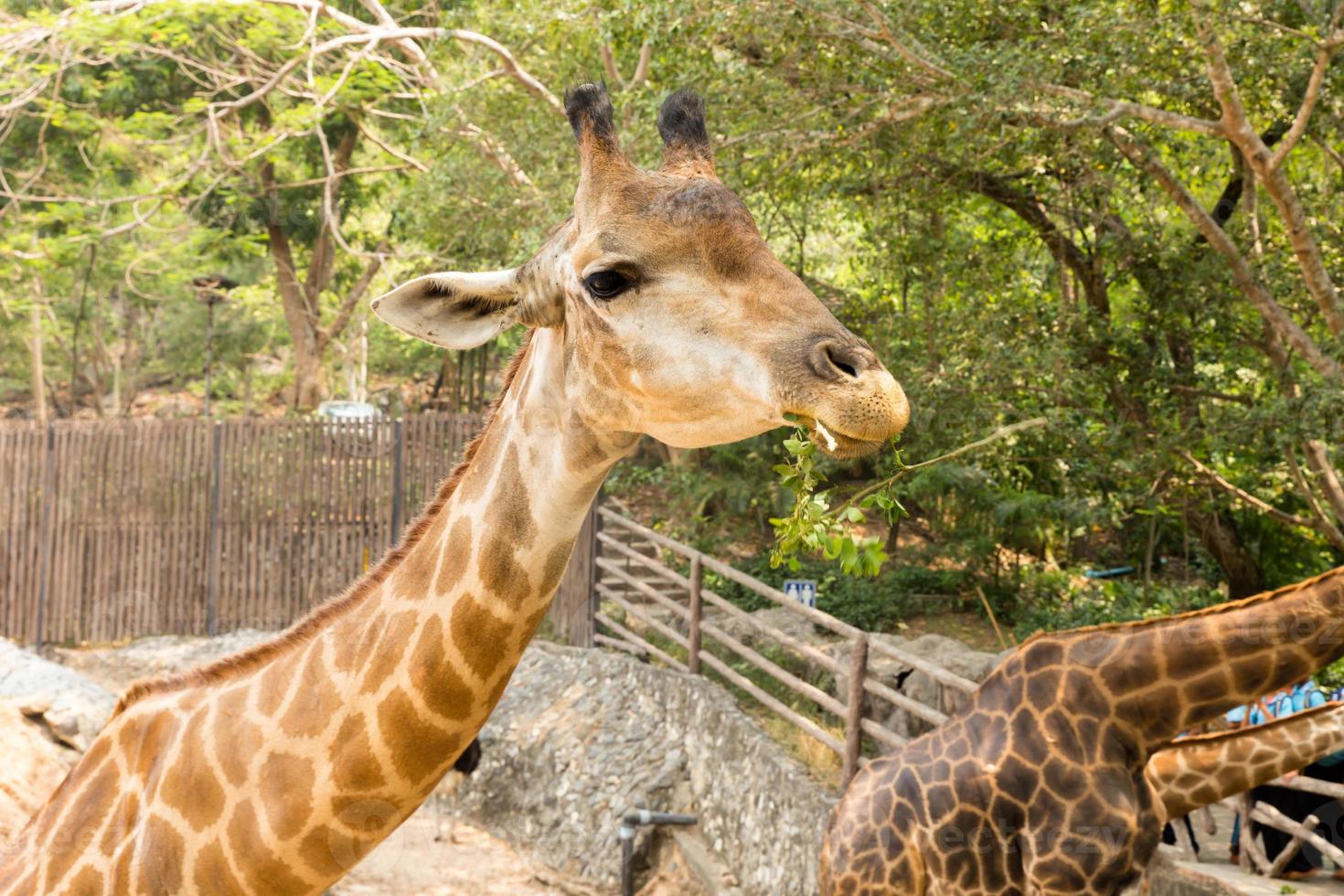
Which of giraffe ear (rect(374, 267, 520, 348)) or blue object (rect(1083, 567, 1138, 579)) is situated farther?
blue object (rect(1083, 567, 1138, 579))

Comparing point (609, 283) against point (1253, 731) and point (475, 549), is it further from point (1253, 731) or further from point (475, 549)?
point (1253, 731)

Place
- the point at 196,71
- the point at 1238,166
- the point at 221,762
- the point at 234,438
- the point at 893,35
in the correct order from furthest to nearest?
the point at 196,71 < the point at 234,438 < the point at 1238,166 < the point at 893,35 < the point at 221,762

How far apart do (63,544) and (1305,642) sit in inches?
→ 476

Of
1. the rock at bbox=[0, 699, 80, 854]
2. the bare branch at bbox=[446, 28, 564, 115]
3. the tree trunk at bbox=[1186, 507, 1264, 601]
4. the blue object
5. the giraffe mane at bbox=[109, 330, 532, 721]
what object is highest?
the giraffe mane at bbox=[109, 330, 532, 721]

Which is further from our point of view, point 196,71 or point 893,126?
point 196,71

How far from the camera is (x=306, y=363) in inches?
675

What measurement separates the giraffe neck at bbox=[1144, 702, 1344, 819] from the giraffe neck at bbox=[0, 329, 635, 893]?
10.1 ft

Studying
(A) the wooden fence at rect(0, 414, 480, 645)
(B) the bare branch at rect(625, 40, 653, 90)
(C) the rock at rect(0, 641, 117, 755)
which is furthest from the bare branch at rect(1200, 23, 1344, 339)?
(A) the wooden fence at rect(0, 414, 480, 645)

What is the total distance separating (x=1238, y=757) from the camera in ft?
14.8

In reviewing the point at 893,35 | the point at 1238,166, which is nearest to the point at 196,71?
the point at 893,35

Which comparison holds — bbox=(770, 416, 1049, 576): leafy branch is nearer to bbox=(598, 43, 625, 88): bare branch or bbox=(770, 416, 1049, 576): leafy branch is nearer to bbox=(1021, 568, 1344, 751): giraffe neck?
bbox=(1021, 568, 1344, 751): giraffe neck

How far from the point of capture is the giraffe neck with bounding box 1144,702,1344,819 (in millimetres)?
4449

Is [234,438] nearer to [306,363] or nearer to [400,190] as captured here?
[306,363]

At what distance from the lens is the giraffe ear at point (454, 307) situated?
7.68 feet
